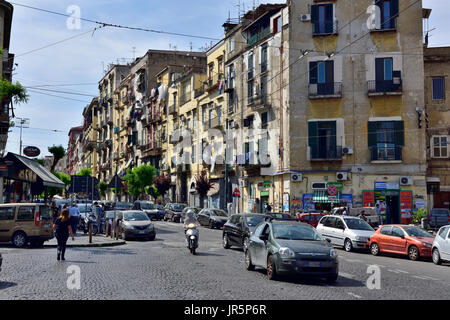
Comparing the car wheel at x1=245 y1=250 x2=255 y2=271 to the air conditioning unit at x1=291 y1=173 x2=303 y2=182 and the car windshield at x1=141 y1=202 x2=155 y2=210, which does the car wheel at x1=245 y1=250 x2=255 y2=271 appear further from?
the car windshield at x1=141 y1=202 x2=155 y2=210

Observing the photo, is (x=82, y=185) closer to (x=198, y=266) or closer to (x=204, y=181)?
(x=198, y=266)

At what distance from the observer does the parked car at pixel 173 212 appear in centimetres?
4694

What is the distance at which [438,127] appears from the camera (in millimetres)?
39000

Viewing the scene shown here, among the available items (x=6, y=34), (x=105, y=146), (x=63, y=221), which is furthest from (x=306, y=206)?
(x=105, y=146)

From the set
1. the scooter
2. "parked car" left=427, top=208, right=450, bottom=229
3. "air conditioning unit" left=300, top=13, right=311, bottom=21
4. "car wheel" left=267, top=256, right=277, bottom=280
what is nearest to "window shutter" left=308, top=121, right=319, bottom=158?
"air conditioning unit" left=300, top=13, right=311, bottom=21

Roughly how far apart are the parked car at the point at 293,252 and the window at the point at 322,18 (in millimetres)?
26947

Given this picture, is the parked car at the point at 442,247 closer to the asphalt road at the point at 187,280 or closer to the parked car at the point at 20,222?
the asphalt road at the point at 187,280

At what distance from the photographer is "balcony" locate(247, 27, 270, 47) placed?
42688 mm

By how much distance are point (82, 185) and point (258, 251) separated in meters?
18.9

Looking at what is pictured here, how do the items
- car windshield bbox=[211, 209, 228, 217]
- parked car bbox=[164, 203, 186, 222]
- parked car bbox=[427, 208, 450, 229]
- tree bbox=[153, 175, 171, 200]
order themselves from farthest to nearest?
tree bbox=[153, 175, 171, 200] → parked car bbox=[164, 203, 186, 222] → car windshield bbox=[211, 209, 228, 217] → parked car bbox=[427, 208, 450, 229]

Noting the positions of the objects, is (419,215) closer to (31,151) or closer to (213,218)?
(213,218)

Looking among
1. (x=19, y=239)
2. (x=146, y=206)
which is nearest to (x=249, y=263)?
(x=19, y=239)

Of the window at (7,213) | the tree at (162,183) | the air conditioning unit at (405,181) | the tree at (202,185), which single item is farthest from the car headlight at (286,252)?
the tree at (162,183)

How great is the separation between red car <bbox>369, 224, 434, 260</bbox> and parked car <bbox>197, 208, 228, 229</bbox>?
16.6 metres
